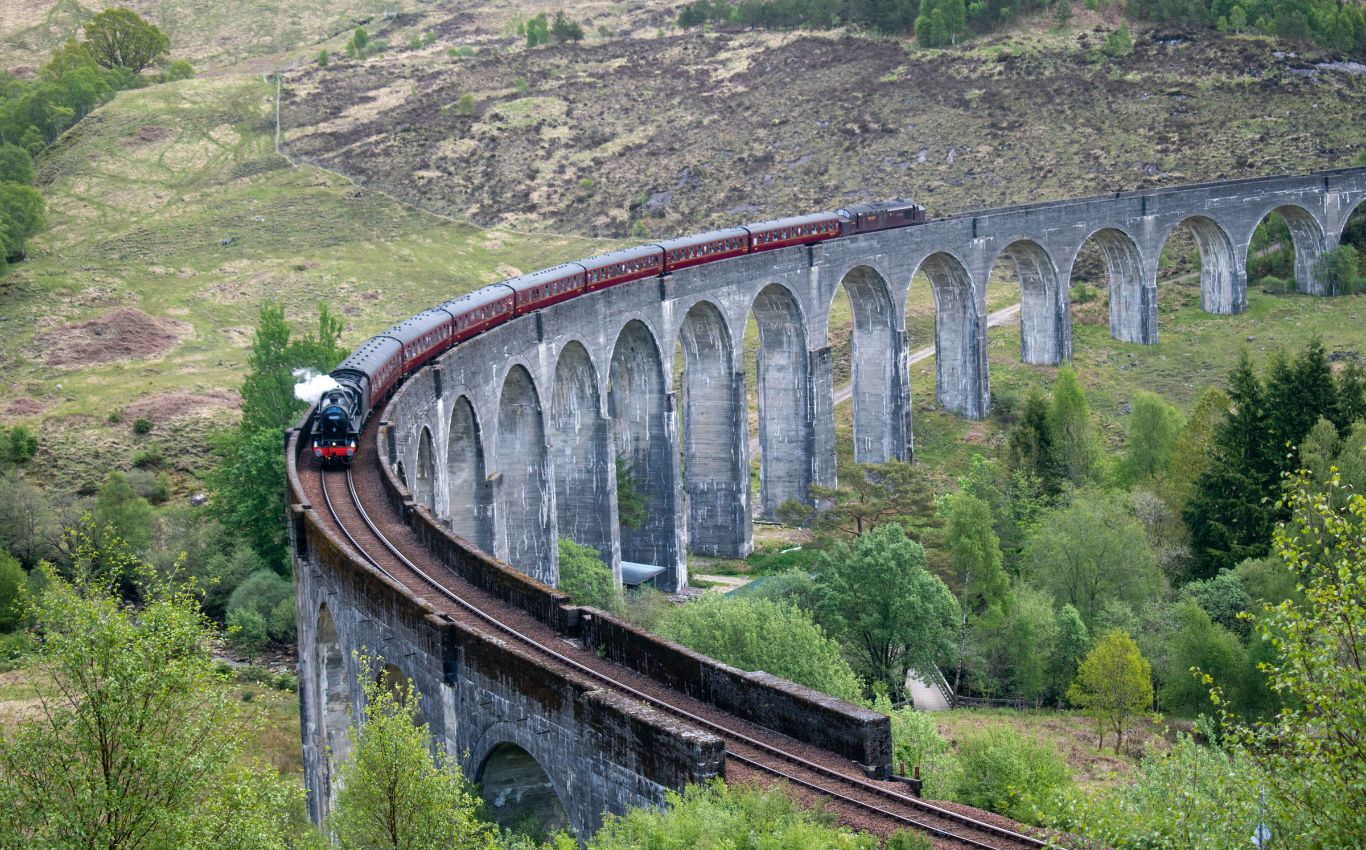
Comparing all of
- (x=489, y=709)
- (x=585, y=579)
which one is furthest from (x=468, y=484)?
(x=489, y=709)

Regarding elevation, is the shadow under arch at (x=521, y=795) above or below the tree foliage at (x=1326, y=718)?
below

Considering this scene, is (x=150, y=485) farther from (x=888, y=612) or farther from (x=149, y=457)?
(x=888, y=612)

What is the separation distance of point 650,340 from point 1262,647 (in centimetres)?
2476

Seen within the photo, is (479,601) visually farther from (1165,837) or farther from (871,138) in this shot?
(871,138)

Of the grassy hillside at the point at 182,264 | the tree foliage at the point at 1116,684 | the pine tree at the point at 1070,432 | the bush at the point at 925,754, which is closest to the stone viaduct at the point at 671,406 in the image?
the bush at the point at 925,754

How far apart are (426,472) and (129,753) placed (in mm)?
26269

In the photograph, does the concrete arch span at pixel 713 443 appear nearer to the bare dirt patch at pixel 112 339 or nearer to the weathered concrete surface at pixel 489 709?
the weathered concrete surface at pixel 489 709

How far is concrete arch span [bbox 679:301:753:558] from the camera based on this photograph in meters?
63.4

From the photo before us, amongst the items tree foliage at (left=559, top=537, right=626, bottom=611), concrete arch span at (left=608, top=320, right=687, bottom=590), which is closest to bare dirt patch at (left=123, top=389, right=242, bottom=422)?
concrete arch span at (left=608, top=320, right=687, bottom=590)

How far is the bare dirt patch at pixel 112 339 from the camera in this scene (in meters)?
82.8

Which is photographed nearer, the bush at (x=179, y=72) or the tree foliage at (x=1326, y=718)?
the tree foliage at (x=1326, y=718)

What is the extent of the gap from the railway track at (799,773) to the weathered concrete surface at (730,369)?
1188 cm

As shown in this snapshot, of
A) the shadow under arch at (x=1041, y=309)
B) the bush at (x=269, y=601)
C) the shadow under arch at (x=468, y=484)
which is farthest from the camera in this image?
the shadow under arch at (x=1041, y=309)

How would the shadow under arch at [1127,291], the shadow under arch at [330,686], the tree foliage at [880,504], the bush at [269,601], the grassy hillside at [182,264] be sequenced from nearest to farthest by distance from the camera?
the shadow under arch at [330,686] < the bush at [269,601] < the tree foliage at [880,504] < the grassy hillside at [182,264] < the shadow under arch at [1127,291]
